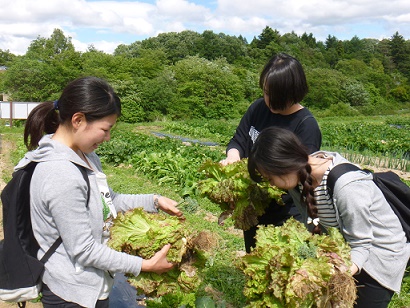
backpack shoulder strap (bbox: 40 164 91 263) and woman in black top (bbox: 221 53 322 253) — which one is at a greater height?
woman in black top (bbox: 221 53 322 253)

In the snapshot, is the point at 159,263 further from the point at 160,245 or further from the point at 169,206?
the point at 169,206

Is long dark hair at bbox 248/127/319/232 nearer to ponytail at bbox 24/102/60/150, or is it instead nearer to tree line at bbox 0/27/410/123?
ponytail at bbox 24/102/60/150

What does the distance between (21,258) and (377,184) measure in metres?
2.21

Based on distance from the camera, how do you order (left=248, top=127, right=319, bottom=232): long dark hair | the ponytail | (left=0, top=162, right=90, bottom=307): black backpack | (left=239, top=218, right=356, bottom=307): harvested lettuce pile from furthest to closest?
the ponytail
(left=248, top=127, right=319, bottom=232): long dark hair
(left=0, top=162, right=90, bottom=307): black backpack
(left=239, top=218, right=356, bottom=307): harvested lettuce pile

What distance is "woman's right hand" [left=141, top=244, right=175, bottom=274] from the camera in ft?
8.16

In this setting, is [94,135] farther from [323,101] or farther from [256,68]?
[256,68]

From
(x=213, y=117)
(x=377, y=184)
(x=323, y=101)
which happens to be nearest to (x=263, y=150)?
(x=377, y=184)

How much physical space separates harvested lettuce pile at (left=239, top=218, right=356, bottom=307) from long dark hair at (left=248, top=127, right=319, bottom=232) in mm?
328

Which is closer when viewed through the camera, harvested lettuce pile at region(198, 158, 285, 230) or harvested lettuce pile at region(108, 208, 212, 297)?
harvested lettuce pile at region(108, 208, 212, 297)

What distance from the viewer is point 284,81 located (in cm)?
309

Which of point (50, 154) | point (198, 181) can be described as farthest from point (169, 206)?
point (50, 154)

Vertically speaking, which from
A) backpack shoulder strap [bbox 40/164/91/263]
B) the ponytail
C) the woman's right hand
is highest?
the ponytail

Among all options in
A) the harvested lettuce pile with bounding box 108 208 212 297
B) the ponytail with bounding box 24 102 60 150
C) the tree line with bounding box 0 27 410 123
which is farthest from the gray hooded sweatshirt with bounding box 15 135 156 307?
the tree line with bounding box 0 27 410 123

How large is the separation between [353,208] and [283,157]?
1.67 ft
